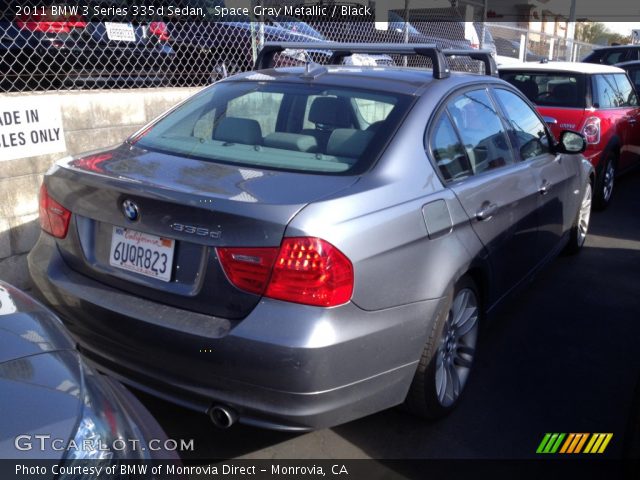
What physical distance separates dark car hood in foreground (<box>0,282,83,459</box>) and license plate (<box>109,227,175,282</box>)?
1.51ft

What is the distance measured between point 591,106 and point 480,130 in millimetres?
4135

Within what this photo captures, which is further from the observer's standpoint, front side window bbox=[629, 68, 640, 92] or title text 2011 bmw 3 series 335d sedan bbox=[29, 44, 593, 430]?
front side window bbox=[629, 68, 640, 92]

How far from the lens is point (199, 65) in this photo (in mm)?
6406

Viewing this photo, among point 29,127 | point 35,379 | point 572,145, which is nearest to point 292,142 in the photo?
point 35,379

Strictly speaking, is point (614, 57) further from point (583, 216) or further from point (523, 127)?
point (523, 127)

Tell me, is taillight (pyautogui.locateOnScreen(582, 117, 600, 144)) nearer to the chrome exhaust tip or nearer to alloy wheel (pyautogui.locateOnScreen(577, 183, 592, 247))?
alloy wheel (pyautogui.locateOnScreen(577, 183, 592, 247))

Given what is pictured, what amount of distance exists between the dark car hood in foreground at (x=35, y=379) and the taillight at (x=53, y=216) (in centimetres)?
70

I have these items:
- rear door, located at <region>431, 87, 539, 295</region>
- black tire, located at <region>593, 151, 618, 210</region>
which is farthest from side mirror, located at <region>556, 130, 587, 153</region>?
black tire, located at <region>593, 151, 618, 210</region>

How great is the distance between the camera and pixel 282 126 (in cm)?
346

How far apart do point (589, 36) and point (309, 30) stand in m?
45.7

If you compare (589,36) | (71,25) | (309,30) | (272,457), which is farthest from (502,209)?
(589,36)

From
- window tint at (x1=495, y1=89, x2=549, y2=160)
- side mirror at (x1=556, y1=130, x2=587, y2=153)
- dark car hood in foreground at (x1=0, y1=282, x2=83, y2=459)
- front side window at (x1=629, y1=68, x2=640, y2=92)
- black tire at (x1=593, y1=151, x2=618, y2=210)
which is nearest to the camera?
dark car hood in foreground at (x1=0, y1=282, x2=83, y2=459)

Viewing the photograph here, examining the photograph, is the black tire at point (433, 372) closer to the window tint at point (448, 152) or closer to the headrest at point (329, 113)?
the window tint at point (448, 152)

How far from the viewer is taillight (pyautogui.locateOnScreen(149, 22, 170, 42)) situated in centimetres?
645
